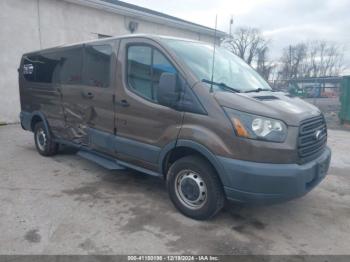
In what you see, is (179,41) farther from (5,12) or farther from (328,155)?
(5,12)

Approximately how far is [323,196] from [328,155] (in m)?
1.02

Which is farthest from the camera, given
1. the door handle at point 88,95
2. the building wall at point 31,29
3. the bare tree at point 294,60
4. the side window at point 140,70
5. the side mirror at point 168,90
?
the bare tree at point 294,60

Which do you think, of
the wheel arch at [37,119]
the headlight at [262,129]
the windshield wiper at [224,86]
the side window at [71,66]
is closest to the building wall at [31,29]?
the wheel arch at [37,119]

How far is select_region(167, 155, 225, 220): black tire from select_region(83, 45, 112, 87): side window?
1710 millimetres

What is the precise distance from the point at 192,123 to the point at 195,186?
A: 0.75 m

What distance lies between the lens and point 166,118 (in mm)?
3688

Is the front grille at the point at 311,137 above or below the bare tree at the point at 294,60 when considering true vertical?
below

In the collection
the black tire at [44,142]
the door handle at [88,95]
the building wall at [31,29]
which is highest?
the building wall at [31,29]

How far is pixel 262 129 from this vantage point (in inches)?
122

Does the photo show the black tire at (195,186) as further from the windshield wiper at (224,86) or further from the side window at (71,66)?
the side window at (71,66)

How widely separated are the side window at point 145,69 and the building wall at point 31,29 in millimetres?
7897

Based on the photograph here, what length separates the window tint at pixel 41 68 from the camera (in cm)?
567

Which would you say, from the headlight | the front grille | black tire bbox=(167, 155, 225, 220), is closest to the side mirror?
black tire bbox=(167, 155, 225, 220)

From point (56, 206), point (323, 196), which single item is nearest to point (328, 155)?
point (323, 196)
